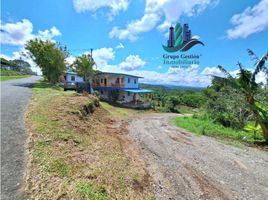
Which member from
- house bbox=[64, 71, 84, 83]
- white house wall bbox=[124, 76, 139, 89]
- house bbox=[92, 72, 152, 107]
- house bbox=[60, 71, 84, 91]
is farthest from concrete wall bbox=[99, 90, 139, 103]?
house bbox=[64, 71, 84, 83]

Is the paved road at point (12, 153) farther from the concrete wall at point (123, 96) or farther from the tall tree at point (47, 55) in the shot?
the concrete wall at point (123, 96)

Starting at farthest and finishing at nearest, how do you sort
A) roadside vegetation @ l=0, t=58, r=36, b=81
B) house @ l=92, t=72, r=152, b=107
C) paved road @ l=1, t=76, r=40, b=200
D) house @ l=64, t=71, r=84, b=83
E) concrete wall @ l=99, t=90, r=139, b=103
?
1. roadside vegetation @ l=0, t=58, r=36, b=81
2. house @ l=64, t=71, r=84, b=83
3. concrete wall @ l=99, t=90, r=139, b=103
4. house @ l=92, t=72, r=152, b=107
5. paved road @ l=1, t=76, r=40, b=200

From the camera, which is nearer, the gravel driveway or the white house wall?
the gravel driveway

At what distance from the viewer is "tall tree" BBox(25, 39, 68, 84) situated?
2642 centimetres

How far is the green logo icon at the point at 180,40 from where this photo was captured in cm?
1792

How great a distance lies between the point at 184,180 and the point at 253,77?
7.79 m

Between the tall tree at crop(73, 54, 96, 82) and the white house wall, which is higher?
the tall tree at crop(73, 54, 96, 82)

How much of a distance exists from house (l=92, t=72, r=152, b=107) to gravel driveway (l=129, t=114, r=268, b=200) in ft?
68.5

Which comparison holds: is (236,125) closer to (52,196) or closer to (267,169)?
(267,169)

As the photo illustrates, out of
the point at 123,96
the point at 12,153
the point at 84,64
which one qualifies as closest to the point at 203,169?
the point at 12,153

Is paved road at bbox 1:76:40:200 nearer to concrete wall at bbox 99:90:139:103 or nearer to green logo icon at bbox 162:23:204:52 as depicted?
green logo icon at bbox 162:23:204:52

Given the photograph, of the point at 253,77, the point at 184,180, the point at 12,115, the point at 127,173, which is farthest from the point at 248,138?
the point at 12,115

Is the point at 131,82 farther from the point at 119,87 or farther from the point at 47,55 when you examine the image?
the point at 47,55

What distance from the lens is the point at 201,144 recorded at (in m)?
10.1
